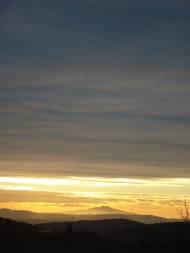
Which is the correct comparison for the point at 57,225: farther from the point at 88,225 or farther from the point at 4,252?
the point at 4,252

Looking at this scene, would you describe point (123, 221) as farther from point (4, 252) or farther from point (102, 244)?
point (4, 252)

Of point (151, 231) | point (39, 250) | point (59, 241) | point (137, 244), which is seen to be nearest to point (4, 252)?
point (39, 250)

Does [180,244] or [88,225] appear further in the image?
[88,225]

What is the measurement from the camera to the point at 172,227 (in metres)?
56.3

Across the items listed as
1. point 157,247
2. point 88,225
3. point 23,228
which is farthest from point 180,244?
point 88,225

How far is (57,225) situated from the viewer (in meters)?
73.0

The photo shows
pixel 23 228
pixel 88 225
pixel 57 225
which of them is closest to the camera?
pixel 23 228

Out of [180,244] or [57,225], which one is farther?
[57,225]

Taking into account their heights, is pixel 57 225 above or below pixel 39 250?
above

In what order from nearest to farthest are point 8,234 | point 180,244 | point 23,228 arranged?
point 180,244 < point 8,234 < point 23,228

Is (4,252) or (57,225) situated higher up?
(57,225)

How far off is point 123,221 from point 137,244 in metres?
43.0

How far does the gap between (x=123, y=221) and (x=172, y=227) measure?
89.4 ft

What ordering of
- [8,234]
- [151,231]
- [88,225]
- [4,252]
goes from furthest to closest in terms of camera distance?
[88,225] < [151,231] < [8,234] < [4,252]
